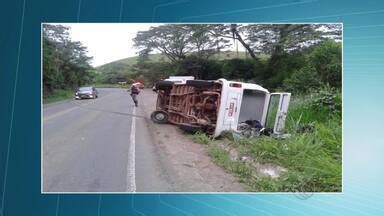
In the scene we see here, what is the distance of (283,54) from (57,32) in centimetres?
156

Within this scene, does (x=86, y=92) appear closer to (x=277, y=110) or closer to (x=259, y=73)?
(x=259, y=73)

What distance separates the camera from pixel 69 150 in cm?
398

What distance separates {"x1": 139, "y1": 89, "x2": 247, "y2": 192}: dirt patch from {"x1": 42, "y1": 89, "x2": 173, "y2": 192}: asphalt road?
0.06 m

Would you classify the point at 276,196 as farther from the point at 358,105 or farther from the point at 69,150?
the point at 69,150

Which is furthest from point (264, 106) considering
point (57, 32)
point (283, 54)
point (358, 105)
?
point (57, 32)

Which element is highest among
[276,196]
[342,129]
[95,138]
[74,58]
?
[74,58]

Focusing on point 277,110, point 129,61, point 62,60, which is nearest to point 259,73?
point 277,110

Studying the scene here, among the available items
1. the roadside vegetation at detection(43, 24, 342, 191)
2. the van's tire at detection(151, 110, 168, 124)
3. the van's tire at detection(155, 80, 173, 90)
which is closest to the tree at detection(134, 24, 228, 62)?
the roadside vegetation at detection(43, 24, 342, 191)

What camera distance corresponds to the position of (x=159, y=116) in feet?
13.6

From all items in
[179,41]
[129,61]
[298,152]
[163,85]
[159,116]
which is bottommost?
[298,152]

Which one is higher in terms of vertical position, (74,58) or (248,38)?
(248,38)

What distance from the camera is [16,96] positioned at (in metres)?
3.93

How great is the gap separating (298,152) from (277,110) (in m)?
0.33

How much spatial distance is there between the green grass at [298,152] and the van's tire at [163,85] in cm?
40
